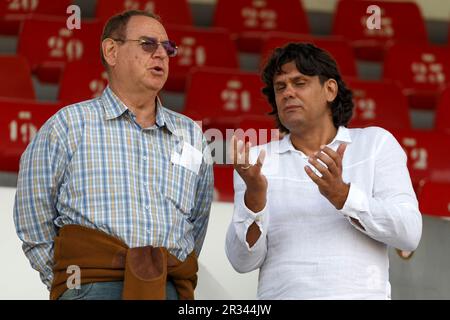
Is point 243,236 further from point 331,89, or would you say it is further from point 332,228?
point 331,89

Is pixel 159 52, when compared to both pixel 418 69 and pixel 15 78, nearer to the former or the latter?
pixel 15 78

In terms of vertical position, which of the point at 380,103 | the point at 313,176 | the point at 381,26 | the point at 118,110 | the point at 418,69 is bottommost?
the point at 313,176

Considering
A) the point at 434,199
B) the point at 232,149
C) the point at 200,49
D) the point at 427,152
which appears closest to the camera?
the point at 232,149

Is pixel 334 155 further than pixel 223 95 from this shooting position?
No

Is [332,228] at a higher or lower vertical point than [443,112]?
lower

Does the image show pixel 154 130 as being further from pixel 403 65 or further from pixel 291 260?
pixel 403 65

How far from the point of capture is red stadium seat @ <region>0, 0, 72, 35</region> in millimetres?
4531

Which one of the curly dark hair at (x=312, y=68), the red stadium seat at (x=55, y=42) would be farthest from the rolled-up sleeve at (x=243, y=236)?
the red stadium seat at (x=55, y=42)

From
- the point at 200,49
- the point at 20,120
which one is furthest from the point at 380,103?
the point at 20,120

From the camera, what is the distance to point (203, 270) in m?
2.88

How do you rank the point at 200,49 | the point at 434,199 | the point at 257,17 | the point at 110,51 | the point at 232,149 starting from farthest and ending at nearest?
1. the point at 257,17
2. the point at 200,49
3. the point at 434,199
4. the point at 110,51
5. the point at 232,149

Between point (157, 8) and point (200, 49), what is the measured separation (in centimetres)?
28

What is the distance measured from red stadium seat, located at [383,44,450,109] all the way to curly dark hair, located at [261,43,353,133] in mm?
2245
